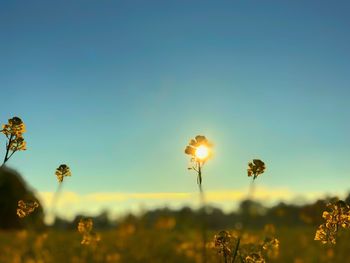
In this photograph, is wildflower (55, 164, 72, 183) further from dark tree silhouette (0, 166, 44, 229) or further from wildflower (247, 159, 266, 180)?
dark tree silhouette (0, 166, 44, 229)

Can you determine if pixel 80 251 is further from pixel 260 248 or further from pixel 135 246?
pixel 260 248

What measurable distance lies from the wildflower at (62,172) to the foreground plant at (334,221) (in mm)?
2986

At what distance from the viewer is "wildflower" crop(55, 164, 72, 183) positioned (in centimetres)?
640

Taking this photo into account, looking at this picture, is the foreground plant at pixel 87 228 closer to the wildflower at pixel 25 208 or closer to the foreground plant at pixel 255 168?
the wildflower at pixel 25 208

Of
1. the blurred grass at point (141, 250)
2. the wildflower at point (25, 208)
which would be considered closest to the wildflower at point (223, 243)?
the wildflower at point (25, 208)

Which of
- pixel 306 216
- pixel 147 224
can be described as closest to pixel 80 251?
pixel 147 224

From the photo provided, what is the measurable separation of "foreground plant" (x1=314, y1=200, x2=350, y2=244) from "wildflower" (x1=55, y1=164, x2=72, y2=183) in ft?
9.80

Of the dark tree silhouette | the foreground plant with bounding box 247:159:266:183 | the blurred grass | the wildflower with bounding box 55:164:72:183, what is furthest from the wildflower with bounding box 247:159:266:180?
the dark tree silhouette

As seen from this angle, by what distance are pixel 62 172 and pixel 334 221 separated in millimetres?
3185

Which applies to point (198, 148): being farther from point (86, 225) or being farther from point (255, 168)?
point (86, 225)

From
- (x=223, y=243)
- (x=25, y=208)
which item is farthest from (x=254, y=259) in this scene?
(x=25, y=208)

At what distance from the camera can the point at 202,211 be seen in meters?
4.05

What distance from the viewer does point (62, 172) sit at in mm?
6422

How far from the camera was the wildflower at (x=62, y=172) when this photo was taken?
640 cm
